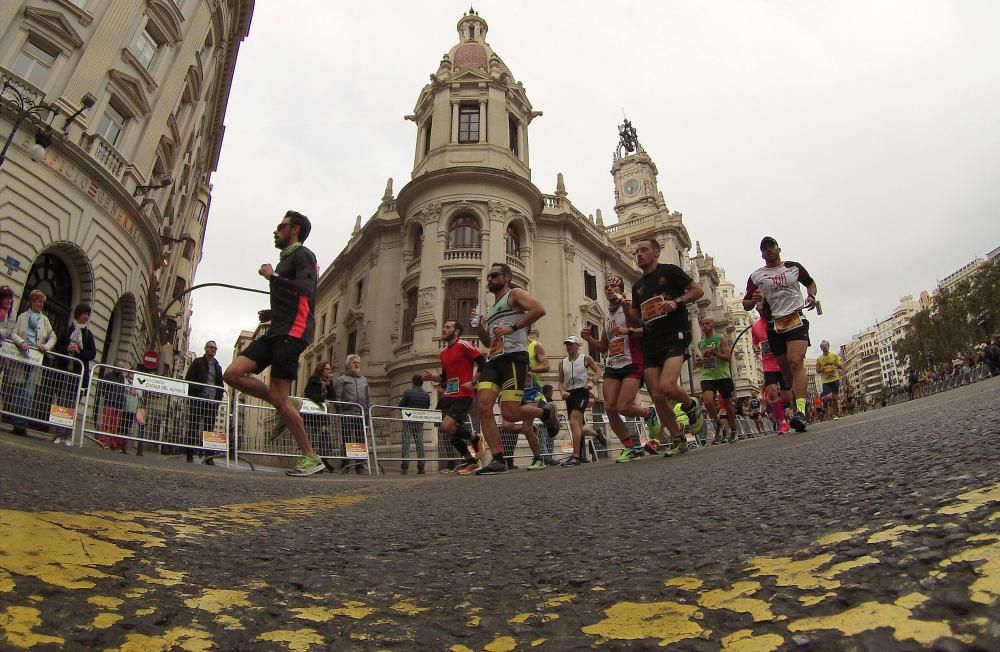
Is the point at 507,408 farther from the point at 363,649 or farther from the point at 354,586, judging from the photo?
the point at 363,649

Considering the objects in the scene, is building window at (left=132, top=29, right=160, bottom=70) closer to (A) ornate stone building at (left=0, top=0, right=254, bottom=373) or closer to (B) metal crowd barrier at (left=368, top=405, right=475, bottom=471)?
(A) ornate stone building at (left=0, top=0, right=254, bottom=373)

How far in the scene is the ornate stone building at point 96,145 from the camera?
11953 mm

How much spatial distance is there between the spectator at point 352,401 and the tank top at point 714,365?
5203 mm

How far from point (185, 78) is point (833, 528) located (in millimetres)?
21568

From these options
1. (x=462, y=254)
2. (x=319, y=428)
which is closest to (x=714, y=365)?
(x=319, y=428)

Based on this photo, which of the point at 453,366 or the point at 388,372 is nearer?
the point at 453,366

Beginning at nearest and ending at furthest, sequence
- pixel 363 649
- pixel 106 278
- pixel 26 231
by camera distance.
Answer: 1. pixel 363 649
2. pixel 26 231
3. pixel 106 278

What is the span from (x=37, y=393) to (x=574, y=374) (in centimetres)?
641

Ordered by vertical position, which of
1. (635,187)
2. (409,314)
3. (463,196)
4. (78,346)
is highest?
(635,187)

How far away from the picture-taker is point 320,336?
113ft

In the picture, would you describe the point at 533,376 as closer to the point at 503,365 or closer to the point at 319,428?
the point at 503,365

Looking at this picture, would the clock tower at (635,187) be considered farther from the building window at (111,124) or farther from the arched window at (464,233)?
the building window at (111,124)

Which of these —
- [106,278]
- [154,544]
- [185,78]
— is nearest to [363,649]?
[154,544]

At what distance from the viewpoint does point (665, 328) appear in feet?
17.5
